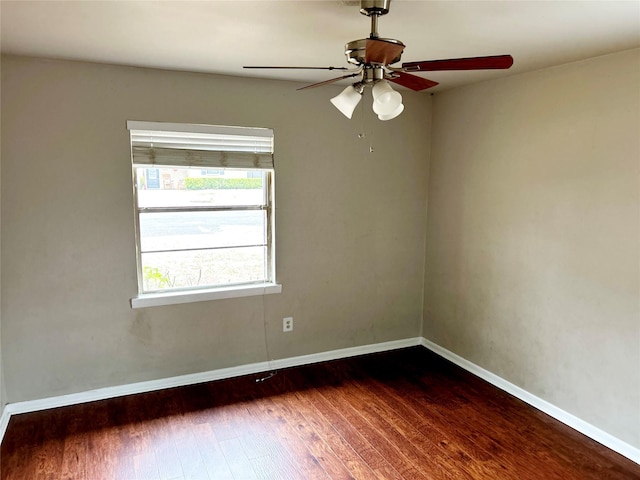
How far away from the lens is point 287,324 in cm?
358

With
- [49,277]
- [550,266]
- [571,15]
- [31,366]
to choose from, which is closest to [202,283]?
[49,277]

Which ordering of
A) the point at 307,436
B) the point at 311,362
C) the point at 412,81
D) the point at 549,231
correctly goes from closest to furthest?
the point at 412,81 → the point at 307,436 → the point at 549,231 → the point at 311,362

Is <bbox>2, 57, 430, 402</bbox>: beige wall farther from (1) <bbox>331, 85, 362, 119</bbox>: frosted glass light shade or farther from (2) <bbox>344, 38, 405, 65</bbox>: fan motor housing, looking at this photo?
(2) <bbox>344, 38, 405, 65</bbox>: fan motor housing

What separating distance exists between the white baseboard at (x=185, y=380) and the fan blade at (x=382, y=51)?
2.57 metres

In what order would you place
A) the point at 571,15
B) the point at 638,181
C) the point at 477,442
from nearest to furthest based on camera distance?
the point at 571,15
the point at 638,181
the point at 477,442

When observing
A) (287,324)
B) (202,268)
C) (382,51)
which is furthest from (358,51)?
(287,324)

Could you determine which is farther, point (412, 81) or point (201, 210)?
point (201, 210)

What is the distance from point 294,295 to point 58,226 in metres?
1.72

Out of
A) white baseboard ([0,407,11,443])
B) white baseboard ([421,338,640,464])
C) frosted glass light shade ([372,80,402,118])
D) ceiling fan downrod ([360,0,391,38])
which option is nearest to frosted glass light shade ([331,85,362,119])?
frosted glass light shade ([372,80,402,118])

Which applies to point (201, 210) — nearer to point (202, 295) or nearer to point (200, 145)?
point (200, 145)

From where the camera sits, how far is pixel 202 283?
132 inches

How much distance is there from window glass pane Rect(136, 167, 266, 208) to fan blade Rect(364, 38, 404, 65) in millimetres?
1764

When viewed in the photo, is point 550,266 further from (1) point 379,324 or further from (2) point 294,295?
(2) point 294,295

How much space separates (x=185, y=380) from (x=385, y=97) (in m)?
2.54
